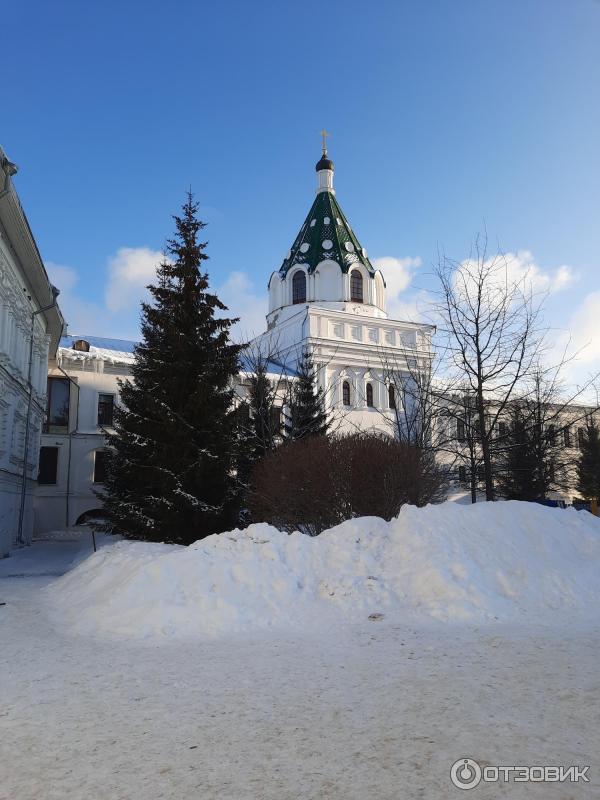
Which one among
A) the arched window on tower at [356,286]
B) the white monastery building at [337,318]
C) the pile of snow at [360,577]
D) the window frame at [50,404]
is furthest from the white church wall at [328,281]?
the pile of snow at [360,577]

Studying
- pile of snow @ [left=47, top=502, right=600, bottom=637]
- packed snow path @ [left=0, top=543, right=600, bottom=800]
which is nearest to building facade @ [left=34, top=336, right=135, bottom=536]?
pile of snow @ [left=47, top=502, right=600, bottom=637]

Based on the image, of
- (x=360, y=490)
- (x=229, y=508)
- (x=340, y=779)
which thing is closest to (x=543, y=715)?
(x=340, y=779)

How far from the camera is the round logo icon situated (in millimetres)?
3373

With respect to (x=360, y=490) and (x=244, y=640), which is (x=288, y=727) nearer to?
(x=244, y=640)

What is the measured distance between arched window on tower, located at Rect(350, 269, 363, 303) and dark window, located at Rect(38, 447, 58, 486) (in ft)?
76.6

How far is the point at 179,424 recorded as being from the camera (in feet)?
48.8

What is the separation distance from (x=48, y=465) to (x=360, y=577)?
2352 centimetres

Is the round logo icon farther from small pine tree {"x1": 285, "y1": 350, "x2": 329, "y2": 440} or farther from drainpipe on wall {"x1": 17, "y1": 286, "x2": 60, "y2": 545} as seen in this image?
drainpipe on wall {"x1": 17, "y1": 286, "x2": 60, "y2": 545}

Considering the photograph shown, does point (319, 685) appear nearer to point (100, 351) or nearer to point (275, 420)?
point (275, 420)

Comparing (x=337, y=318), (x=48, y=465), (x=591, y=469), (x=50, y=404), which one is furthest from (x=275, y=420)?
(x=591, y=469)

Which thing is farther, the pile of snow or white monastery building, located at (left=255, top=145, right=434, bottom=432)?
white monastery building, located at (left=255, top=145, right=434, bottom=432)

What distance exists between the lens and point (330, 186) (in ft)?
157

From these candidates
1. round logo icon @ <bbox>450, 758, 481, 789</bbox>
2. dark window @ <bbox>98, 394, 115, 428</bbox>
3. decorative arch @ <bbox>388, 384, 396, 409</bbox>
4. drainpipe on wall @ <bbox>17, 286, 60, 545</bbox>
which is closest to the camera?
round logo icon @ <bbox>450, 758, 481, 789</bbox>

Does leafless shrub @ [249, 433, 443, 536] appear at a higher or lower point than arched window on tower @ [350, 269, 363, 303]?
lower
